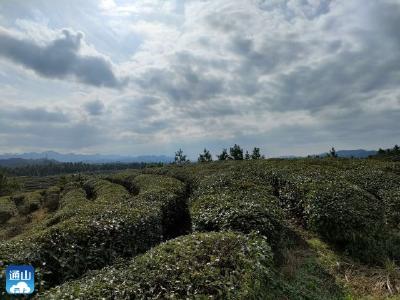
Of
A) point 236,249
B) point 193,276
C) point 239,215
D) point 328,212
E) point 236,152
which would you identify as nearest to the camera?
point 193,276

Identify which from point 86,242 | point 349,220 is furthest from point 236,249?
point 349,220

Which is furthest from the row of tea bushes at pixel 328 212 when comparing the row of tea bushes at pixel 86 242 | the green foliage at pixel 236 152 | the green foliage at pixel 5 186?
the green foliage at pixel 5 186

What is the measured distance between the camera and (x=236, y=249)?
23.9 feet

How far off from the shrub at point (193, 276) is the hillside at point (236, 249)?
2cm

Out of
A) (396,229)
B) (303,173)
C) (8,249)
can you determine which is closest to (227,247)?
(8,249)

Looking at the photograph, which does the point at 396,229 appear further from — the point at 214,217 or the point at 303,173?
the point at 214,217

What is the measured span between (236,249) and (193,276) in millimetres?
1451

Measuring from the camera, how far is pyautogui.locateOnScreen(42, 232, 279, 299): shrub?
584cm

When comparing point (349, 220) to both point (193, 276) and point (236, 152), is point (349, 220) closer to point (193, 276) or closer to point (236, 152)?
point (193, 276)

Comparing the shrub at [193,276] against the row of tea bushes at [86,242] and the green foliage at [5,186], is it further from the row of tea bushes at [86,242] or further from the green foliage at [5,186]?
the green foliage at [5,186]

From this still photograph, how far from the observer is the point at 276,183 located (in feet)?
59.2

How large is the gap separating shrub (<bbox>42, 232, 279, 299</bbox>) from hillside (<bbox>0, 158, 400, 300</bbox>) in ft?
0.07

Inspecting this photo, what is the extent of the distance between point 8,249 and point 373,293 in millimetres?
9342

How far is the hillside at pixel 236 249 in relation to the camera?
20.5ft
